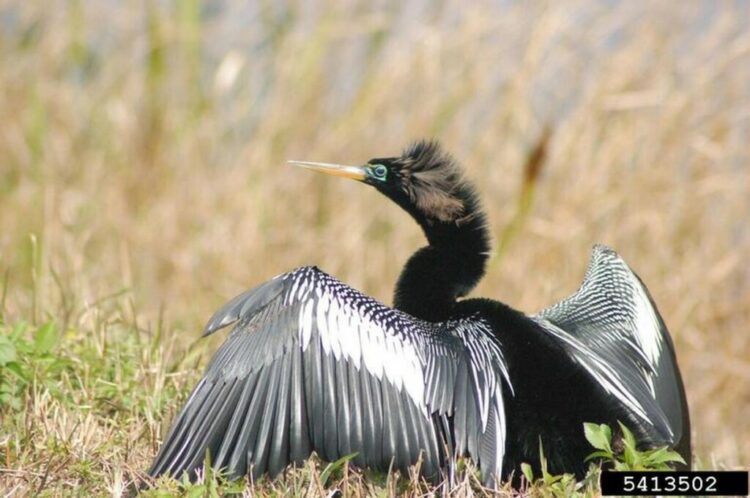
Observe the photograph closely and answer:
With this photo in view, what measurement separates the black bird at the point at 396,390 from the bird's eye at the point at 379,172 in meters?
0.67

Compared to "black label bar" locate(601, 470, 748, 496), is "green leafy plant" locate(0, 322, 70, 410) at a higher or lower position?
higher

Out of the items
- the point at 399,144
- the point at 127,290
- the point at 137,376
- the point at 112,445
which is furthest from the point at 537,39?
the point at 112,445

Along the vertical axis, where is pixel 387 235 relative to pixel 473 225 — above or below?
above

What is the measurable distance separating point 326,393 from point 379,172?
4.59ft

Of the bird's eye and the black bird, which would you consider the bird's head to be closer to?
the bird's eye

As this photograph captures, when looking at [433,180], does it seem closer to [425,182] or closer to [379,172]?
[425,182]

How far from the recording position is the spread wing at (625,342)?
378 cm

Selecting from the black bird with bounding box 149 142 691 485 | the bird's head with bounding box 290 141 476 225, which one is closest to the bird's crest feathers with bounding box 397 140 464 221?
the bird's head with bounding box 290 141 476 225

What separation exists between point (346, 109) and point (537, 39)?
1.17m

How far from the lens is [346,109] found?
725cm

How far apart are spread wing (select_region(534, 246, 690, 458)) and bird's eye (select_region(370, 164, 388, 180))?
2.52 ft

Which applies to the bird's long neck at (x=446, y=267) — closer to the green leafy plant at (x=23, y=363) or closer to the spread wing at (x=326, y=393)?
the spread wing at (x=326, y=393)

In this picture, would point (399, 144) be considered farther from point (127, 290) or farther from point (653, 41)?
point (127, 290)

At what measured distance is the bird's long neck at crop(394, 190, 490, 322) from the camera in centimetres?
434
